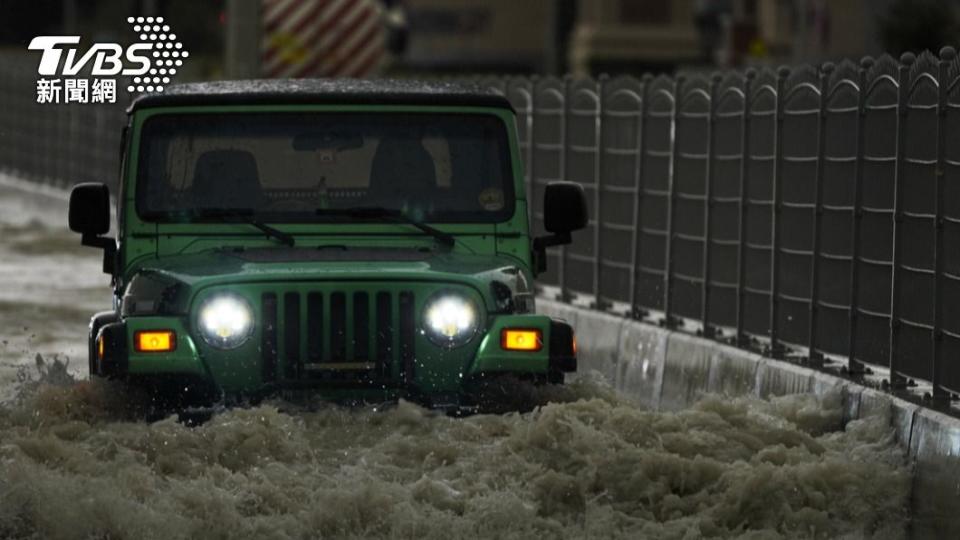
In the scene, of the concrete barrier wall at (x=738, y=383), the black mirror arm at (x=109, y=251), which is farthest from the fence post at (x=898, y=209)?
the black mirror arm at (x=109, y=251)

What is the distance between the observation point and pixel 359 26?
3119 centimetres

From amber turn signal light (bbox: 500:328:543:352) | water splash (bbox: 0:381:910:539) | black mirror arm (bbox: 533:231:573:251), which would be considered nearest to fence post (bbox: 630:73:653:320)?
black mirror arm (bbox: 533:231:573:251)

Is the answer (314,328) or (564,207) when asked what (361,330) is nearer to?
(314,328)

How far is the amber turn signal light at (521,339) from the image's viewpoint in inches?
455

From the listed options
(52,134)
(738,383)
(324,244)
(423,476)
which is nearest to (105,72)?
(52,134)

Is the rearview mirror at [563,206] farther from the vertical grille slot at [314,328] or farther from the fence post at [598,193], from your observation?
the fence post at [598,193]

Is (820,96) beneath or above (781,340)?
above

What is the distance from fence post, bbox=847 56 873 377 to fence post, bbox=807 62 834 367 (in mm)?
589

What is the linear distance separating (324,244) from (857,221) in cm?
302

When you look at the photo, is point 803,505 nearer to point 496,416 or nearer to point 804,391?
point 496,416

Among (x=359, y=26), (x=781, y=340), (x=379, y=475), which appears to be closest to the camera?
(x=379, y=475)

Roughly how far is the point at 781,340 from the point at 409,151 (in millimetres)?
3449

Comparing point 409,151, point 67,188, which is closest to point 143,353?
point 409,151

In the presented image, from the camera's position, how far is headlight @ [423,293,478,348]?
11.5 metres
